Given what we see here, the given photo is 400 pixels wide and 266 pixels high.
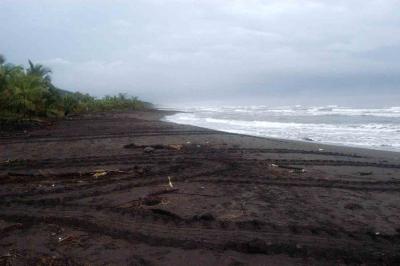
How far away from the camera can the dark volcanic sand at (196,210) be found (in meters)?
4.34

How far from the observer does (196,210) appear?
5.86 meters

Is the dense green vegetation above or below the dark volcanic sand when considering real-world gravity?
above

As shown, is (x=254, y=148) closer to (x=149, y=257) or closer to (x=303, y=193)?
(x=303, y=193)

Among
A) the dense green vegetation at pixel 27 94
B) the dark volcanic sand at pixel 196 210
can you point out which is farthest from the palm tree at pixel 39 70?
the dark volcanic sand at pixel 196 210

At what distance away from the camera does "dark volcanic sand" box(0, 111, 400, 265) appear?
4.34 m

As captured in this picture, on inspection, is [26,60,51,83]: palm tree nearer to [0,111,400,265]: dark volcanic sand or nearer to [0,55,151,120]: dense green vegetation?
[0,55,151,120]: dense green vegetation

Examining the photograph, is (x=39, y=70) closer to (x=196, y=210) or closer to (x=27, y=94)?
(x=27, y=94)

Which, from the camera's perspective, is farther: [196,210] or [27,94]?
[27,94]

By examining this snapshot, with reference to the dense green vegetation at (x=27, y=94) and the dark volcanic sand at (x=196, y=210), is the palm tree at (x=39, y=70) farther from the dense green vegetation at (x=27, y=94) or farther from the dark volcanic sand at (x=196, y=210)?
the dark volcanic sand at (x=196, y=210)

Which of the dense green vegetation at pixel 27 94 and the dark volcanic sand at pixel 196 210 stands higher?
the dense green vegetation at pixel 27 94

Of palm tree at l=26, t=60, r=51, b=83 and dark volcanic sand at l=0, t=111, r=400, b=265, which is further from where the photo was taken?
palm tree at l=26, t=60, r=51, b=83

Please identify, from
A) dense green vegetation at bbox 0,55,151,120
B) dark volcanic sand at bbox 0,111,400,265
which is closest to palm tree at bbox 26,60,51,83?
dense green vegetation at bbox 0,55,151,120

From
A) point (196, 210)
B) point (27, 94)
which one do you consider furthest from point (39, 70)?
point (196, 210)

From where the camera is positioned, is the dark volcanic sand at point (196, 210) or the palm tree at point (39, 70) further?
the palm tree at point (39, 70)
